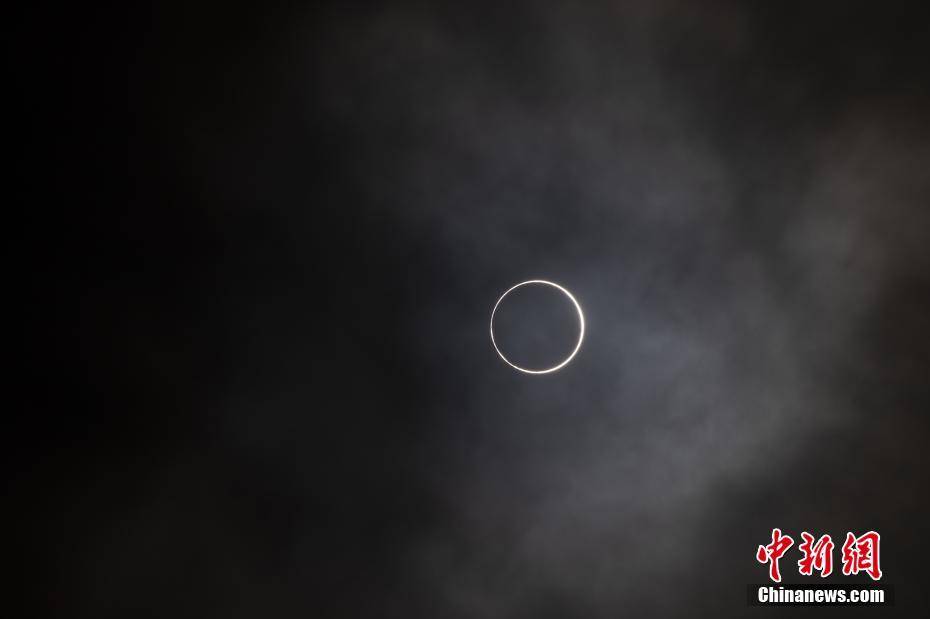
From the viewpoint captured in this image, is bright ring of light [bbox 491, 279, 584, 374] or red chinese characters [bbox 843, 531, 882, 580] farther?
bright ring of light [bbox 491, 279, 584, 374]

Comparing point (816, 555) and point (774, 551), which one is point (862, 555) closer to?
point (816, 555)

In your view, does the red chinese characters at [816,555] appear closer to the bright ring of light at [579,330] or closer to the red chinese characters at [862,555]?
the red chinese characters at [862,555]

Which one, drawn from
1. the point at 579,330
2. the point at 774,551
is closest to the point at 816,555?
the point at 774,551

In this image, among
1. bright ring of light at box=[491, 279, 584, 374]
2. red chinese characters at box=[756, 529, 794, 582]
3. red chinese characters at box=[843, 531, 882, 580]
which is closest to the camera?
red chinese characters at box=[843, 531, 882, 580]

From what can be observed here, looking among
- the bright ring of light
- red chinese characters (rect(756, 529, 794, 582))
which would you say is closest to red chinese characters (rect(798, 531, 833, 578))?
red chinese characters (rect(756, 529, 794, 582))

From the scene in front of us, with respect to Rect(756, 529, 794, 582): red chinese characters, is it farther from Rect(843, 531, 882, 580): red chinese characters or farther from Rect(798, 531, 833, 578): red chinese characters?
Rect(843, 531, 882, 580): red chinese characters

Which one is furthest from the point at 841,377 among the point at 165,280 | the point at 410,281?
the point at 165,280
